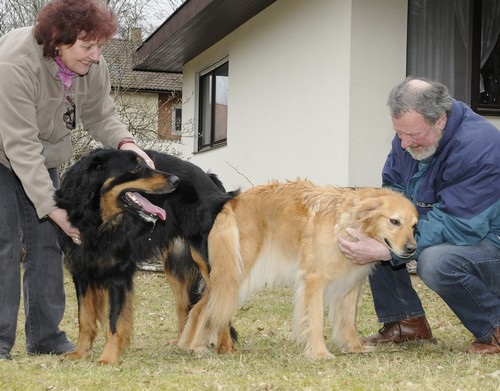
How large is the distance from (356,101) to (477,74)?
1.54m

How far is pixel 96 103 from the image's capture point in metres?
5.31

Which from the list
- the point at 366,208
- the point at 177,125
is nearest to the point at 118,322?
the point at 366,208

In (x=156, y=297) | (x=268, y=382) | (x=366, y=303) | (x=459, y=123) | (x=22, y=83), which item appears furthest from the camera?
(x=156, y=297)

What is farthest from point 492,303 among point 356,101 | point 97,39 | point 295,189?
point 356,101

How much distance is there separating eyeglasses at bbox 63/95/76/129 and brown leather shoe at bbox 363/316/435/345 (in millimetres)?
2576

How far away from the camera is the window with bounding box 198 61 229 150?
14.3 metres

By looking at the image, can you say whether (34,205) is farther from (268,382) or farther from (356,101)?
(356,101)

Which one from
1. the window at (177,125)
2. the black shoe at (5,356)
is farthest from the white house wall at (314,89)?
the black shoe at (5,356)

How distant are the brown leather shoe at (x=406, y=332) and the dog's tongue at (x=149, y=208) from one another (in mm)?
1778

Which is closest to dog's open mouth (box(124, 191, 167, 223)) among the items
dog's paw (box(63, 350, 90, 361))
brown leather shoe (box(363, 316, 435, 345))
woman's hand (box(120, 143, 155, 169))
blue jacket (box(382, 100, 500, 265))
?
woman's hand (box(120, 143, 155, 169))

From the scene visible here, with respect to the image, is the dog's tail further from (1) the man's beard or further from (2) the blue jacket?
(1) the man's beard

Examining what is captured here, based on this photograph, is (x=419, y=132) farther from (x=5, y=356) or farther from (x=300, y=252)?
(x=5, y=356)

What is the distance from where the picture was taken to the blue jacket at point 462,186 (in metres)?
4.63

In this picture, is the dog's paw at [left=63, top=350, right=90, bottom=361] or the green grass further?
the dog's paw at [left=63, top=350, right=90, bottom=361]
